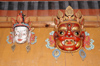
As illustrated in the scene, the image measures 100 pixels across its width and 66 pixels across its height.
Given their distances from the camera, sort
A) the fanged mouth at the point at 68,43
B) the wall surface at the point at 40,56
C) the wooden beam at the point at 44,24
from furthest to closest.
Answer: the wooden beam at the point at 44,24 → the wall surface at the point at 40,56 → the fanged mouth at the point at 68,43

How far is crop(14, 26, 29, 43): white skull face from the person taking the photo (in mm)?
3444

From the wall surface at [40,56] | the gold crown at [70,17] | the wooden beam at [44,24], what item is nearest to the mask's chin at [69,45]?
the wall surface at [40,56]

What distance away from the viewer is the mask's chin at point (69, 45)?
326cm

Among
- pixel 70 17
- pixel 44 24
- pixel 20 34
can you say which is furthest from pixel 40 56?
pixel 70 17

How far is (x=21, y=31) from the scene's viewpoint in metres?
3.46

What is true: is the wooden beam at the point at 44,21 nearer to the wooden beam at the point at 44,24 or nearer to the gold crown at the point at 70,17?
the wooden beam at the point at 44,24

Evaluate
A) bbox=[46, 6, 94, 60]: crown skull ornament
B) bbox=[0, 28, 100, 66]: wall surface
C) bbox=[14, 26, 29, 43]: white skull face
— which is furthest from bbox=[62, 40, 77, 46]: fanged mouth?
bbox=[14, 26, 29, 43]: white skull face

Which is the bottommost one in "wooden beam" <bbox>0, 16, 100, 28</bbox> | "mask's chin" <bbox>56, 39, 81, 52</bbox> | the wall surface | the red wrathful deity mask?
the wall surface

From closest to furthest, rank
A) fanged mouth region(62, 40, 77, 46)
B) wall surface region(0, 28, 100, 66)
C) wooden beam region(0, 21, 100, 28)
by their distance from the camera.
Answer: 1. fanged mouth region(62, 40, 77, 46)
2. wall surface region(0, 28, 100, 66)
3. wooden beam region(0, 21, 100, 28)

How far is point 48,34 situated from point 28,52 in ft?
1.82

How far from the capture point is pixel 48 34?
3744 mm

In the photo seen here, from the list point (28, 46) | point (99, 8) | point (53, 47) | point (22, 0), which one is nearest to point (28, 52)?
point (28, 46)

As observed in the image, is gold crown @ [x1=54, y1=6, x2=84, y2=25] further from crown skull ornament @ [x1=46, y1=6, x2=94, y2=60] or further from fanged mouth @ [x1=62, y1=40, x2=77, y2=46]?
fanged mouth @ [x1=62, y1=40, x2=77, y2=46]

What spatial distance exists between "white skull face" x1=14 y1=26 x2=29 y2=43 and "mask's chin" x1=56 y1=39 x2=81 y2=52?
67 centimetres
